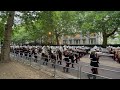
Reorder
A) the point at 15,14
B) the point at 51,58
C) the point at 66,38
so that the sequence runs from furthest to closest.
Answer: the point at 66,38 < the point at 15,14 < the point at 51,58

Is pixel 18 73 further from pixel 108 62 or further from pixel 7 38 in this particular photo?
pixel 108 62

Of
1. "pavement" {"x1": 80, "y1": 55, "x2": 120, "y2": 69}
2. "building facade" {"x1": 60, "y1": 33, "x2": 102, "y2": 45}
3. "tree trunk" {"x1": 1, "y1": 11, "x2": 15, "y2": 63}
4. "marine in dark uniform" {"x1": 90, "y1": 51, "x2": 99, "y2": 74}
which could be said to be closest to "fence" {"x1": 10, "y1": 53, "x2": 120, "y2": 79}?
"marine in dark uniform" {"x1": 90, "y1": 51, "x2": 99, "y2": 74}

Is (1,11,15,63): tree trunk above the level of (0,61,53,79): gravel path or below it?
above

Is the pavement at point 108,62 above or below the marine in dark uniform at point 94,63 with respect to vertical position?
below

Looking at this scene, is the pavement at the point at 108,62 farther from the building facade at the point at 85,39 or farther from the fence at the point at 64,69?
the building facade at the point at 85,39

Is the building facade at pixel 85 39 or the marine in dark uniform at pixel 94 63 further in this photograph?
the building facade at pixel 85 39

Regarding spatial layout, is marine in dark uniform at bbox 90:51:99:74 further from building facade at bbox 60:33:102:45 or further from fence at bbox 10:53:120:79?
building facade at bbox 60:33:102:45

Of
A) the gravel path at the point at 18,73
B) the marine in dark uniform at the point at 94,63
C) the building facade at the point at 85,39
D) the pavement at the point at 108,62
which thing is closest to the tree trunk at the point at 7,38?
the gravel path at the point at 18,73

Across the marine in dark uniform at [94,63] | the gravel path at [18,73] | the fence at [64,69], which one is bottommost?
the gravel path at [18,73]
